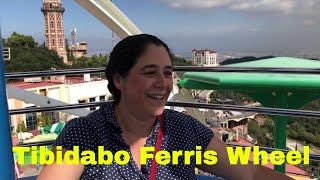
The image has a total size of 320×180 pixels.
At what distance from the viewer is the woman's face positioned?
1.03 m

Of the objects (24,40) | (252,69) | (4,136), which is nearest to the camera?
(4,136)

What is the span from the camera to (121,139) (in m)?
1.05

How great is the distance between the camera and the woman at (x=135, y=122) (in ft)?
3.31

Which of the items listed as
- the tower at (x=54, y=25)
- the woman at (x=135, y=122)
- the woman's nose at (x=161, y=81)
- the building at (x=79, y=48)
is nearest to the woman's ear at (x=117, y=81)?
the woman at (x=135, y=122)

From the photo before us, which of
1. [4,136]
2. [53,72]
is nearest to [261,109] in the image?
[53,72]

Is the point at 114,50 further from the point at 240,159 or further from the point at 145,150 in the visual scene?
the point at 240,159

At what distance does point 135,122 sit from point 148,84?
0.42ft

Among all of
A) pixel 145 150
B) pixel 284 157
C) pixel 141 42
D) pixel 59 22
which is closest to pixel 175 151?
pixel 145 150

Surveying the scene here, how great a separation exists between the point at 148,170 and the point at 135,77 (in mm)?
271

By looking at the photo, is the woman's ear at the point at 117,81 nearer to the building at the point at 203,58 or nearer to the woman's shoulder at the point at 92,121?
the woman's shoulder at the point at 92,121

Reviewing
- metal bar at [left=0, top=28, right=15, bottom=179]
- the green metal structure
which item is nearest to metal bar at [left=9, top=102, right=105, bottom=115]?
the green metal structure

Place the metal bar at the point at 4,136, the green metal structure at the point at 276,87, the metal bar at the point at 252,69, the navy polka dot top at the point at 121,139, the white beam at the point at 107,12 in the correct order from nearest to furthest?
the metal bar at the point at 4,136
the navy polka dot top at the point at 121,139
the metal bar at the point at 252,69
the green metal structure at the point at 276,87
the white beam at the point at 107,12

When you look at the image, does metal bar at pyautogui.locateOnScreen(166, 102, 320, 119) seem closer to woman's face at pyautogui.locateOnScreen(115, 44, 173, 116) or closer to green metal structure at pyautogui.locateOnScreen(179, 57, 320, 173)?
green metal structure at pyautogui.locateOnScreen(179, 57, 320, 173)

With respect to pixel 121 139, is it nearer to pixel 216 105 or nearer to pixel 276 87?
pixel 216 105
